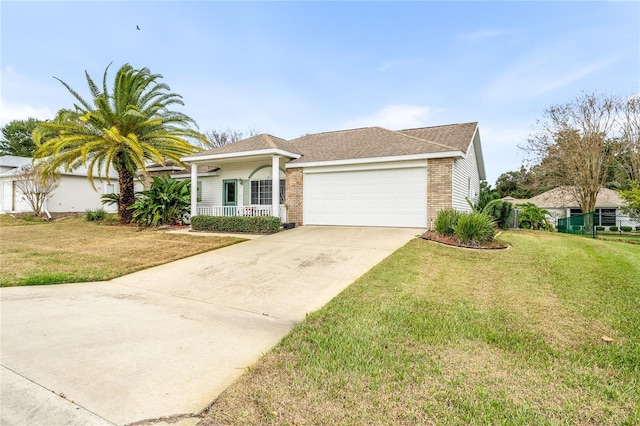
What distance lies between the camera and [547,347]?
11.0 ft

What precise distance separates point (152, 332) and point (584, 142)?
30.0 metres

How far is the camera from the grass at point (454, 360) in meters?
2.36

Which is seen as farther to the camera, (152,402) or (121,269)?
(121,269)

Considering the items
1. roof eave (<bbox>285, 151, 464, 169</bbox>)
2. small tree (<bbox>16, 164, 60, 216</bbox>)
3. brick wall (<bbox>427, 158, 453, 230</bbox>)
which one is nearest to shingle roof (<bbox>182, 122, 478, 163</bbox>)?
roof eave (<bbox>285, 151, 464, 169</bbox>)

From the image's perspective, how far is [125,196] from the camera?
648 inches

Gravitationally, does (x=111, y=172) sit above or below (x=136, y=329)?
above

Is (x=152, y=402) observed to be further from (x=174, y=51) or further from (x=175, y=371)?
(x=174, y=51)

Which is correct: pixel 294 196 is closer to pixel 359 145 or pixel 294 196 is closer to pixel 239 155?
pixel 239 155

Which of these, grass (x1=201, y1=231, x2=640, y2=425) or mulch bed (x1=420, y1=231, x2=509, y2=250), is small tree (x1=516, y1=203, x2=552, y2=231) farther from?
grass (x1=201, y1=231, x2=640, y2=425)

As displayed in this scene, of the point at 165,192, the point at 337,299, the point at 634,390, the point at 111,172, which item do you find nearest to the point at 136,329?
the point at 337,299

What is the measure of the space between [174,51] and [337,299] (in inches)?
592

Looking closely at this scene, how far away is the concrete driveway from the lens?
255cm

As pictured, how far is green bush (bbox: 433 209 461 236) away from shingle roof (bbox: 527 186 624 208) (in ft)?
72.9

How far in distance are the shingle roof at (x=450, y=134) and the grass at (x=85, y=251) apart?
928 cm
